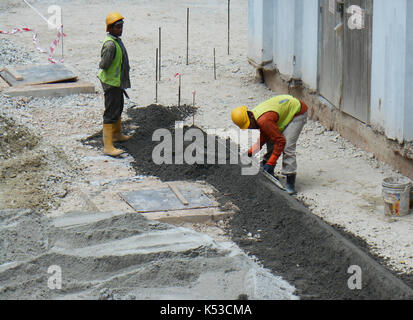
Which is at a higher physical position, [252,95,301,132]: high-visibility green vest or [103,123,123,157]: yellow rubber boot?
[252,95,301,132]: high-visibility green vest

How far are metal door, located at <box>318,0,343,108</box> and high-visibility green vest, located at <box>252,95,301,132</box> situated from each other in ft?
6.94

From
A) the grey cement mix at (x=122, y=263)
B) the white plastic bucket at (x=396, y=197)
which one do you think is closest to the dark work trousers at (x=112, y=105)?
the grey cement mix at (x=122, y=263)

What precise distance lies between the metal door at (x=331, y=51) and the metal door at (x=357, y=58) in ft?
0.51

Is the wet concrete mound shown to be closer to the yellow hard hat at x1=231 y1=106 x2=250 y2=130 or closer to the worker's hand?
the worker's hand

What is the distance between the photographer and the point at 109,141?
33.0 ft

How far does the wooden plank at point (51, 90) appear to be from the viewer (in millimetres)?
12863

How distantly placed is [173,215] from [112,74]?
298 centimetres

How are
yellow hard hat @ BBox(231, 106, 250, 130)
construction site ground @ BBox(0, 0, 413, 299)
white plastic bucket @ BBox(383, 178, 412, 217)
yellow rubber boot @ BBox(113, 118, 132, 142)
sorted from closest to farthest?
construction site ground @ BBox(0, 0, 413, 299), white plastic bucket @ BBox(383, 178, 412, 217), yellow hard hat @ BBox(231, 106, 250, 130), yellow rubber boot @ BBox(113, 118, 132, 142)

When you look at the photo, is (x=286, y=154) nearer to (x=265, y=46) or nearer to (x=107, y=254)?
(x=107, y=254)

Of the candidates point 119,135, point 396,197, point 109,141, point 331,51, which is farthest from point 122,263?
point 331,51

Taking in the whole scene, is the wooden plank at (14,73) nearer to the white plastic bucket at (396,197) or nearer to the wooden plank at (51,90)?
the wooden plank at (51,90)

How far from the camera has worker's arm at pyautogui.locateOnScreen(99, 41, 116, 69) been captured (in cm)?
973

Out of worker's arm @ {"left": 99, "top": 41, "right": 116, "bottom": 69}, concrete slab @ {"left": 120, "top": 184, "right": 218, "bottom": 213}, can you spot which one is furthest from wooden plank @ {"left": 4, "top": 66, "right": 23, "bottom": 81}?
concrete slab @ {"left": 120, "top": 184, "right": 218, "bottom": 213}
